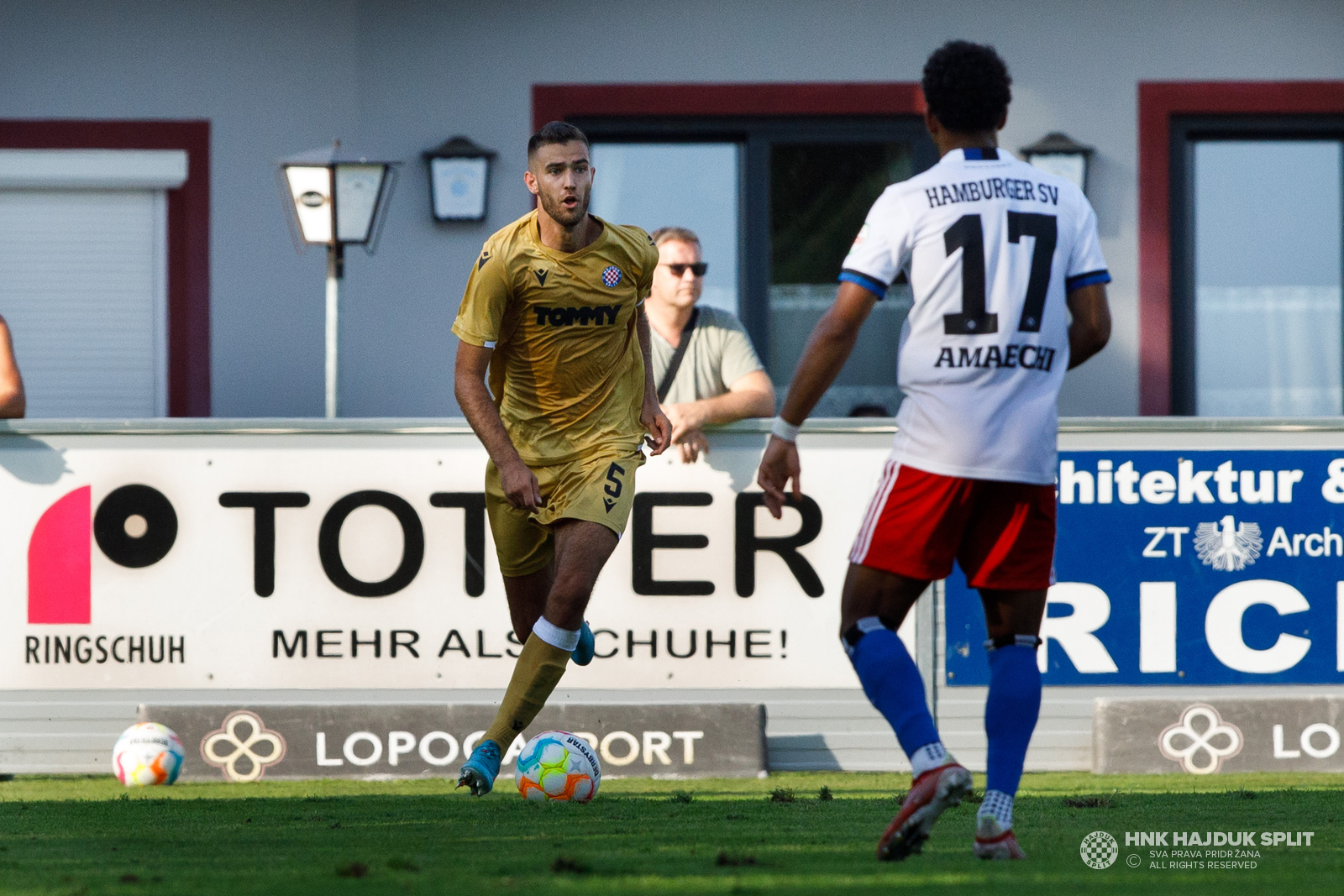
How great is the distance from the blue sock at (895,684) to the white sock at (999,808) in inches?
7.5

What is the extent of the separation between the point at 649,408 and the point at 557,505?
1.89ft

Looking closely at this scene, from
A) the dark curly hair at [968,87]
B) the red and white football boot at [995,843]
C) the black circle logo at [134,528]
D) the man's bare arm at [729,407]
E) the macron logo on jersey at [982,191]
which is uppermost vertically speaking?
the dark curly hair at [968,87]

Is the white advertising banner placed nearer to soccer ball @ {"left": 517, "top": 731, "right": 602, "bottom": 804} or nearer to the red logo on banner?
the red logo on banner

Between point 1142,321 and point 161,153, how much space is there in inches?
241

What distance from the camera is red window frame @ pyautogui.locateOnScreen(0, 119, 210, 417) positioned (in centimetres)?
1016

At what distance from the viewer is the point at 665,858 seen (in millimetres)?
3881

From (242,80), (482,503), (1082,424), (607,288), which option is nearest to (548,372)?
(607,288)

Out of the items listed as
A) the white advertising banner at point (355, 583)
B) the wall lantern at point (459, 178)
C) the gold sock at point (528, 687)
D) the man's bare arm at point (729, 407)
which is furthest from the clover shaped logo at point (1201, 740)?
the wall lantern at point (459, 178)

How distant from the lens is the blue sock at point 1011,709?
13.0 feet

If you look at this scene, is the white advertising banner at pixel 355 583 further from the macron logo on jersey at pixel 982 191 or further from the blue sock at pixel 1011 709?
the macron logo on jersey at pixel 982 191

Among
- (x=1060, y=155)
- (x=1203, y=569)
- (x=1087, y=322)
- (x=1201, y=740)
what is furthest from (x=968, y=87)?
(x=1060, y=155)

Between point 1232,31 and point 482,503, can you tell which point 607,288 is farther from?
point 1232,31

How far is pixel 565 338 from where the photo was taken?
5.60 m

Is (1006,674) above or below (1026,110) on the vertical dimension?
below
